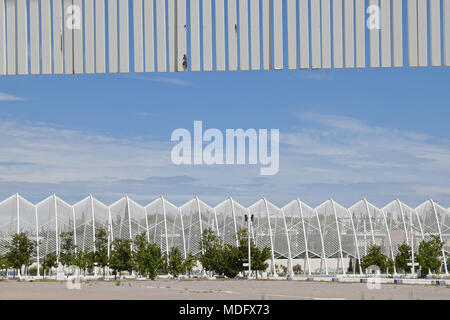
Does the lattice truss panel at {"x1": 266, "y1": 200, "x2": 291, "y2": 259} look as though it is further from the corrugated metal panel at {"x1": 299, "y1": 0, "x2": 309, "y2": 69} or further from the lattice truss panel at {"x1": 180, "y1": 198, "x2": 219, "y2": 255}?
the corrugated metal panel at {"x1": 299, "y1": 0, "x2": 309, "y2": 69}

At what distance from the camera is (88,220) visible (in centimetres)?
8375

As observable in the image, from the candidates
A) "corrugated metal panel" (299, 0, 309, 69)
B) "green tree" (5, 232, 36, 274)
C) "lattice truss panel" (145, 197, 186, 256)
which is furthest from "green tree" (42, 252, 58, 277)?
"corrugated metal panel" (299, 0, 309, 69)

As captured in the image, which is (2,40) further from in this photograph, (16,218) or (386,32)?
(16,218)

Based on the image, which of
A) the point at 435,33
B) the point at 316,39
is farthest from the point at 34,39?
the point at 435,33

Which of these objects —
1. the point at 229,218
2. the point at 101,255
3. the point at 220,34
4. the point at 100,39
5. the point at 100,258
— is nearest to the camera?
the point at 220,34

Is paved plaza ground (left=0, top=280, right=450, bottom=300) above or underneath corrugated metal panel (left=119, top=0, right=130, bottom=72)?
underneath

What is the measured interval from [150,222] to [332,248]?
78.7 feet

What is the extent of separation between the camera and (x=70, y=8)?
9750 millimetres

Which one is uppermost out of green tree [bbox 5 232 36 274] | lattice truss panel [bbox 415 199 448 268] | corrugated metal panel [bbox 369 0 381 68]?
corrugated metal panel [bbox 369 0 381 68]

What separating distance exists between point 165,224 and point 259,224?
40.0 ft

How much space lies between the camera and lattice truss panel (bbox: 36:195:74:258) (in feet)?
265

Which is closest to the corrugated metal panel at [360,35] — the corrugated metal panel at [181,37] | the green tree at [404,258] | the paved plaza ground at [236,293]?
the corrugated metal panel at [181,37]
